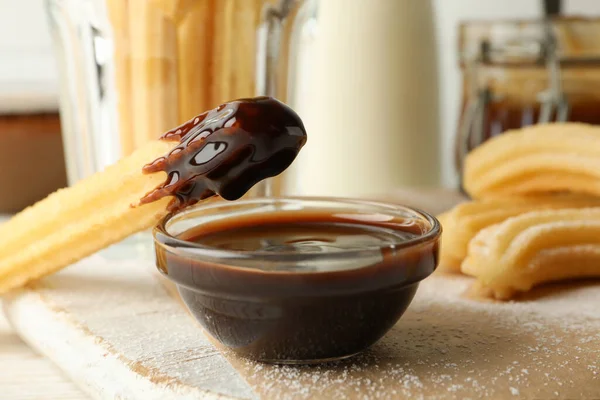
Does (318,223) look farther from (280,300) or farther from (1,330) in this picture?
(1,330)

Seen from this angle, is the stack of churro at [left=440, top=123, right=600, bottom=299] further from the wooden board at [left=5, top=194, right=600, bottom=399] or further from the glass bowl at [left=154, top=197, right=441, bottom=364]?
the glass bowl at [left=154, top=197, right=441, bottom=364]

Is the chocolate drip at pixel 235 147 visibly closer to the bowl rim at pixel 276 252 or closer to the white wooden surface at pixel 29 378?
the bowl rim at pixel 276 252

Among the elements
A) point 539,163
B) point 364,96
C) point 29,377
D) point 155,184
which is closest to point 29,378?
point 29,377

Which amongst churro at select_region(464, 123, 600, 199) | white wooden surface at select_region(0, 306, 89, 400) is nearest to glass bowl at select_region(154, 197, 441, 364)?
white wooden surface at select_region(0, 306, 89, 400)

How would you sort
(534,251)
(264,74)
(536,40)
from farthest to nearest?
(536,40)
(264,74)
(534,251)

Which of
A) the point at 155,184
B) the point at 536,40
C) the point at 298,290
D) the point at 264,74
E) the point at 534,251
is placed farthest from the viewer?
the point at 536,40

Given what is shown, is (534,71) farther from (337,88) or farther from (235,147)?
(235,147)
